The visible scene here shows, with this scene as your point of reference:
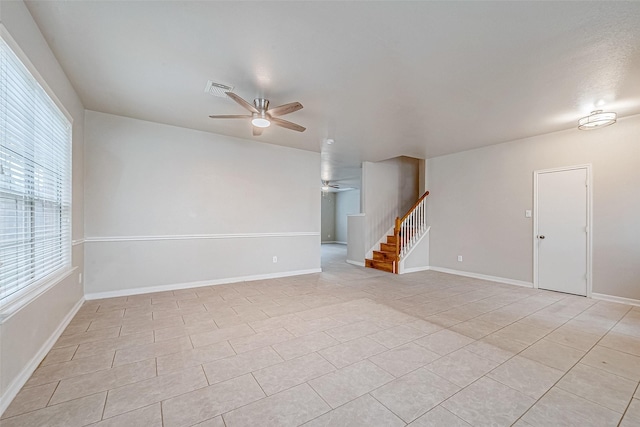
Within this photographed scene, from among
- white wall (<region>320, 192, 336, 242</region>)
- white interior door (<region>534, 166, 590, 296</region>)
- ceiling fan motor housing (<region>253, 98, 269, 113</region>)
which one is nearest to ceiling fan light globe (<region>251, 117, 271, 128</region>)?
ceiling fan motor housing (<region>253, 98, 269, 113</region>)

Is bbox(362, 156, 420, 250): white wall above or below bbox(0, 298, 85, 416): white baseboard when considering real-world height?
above

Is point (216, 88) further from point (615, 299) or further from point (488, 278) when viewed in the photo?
point (615, 299)

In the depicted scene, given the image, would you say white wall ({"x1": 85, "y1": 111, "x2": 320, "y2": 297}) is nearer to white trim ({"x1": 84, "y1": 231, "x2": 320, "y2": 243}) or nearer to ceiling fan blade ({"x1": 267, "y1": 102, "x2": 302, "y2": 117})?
white trim ({"x1": 84, "y1": 231, "x2": 320, "y2": 243})

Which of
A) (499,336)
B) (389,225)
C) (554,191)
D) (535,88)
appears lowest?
(499,336)

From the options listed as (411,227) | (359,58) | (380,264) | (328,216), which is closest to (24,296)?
(359,58)

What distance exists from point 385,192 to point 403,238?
1544mm

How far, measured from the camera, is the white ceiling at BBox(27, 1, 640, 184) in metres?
1.97

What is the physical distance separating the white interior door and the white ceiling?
0.94 meters

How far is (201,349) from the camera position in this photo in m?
2.46

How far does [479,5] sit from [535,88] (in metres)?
1.73

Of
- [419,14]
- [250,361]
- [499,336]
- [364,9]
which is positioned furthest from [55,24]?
[499,336]

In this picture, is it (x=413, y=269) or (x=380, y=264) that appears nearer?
(x=413, y=269)

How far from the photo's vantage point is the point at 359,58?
8.23 feet

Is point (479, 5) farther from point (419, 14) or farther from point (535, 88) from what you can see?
point (535, 88)
